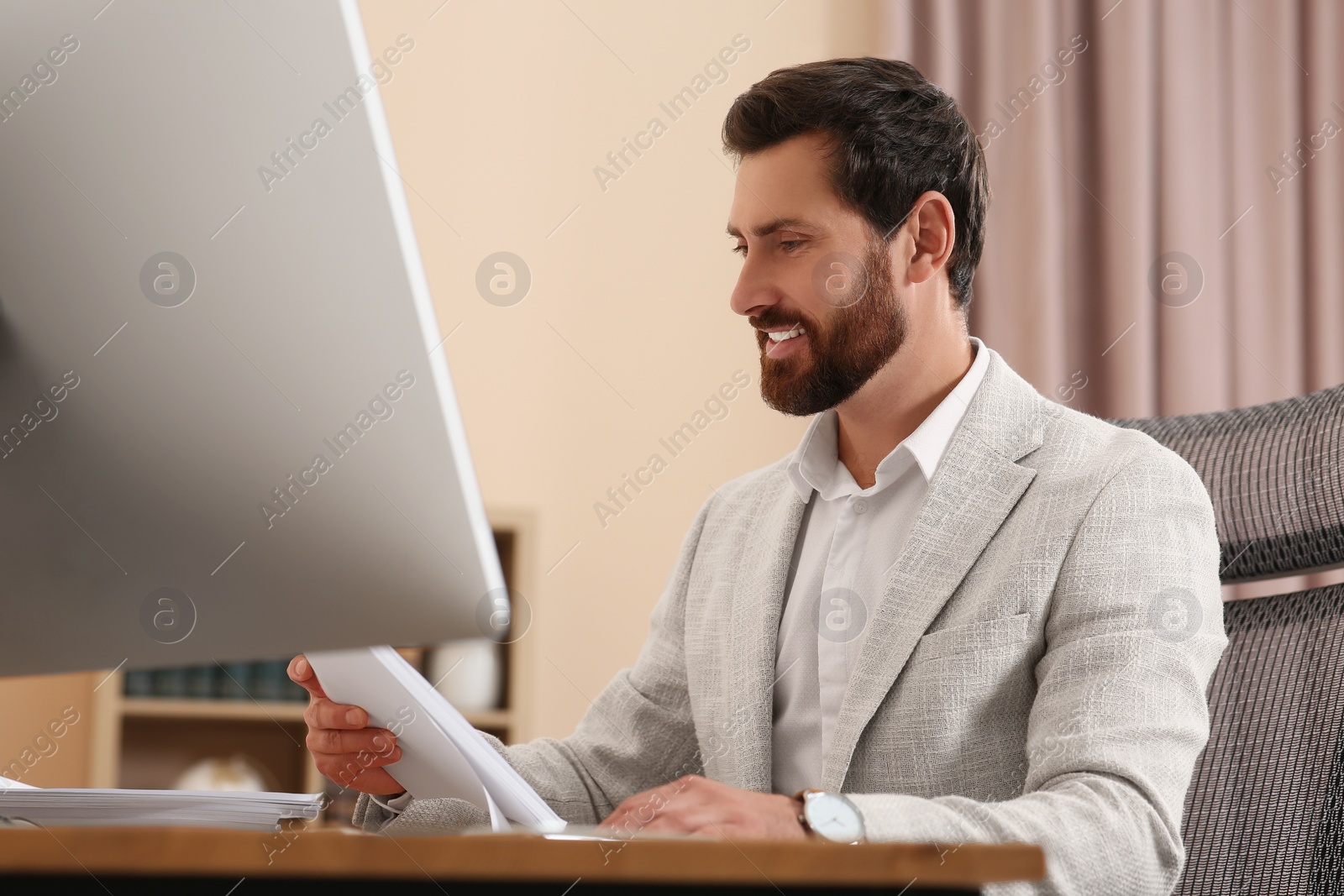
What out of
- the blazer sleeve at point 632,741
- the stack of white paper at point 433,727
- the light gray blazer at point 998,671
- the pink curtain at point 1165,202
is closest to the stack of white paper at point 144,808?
the stack of white paper at point 433,727

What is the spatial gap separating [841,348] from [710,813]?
86 centimetres

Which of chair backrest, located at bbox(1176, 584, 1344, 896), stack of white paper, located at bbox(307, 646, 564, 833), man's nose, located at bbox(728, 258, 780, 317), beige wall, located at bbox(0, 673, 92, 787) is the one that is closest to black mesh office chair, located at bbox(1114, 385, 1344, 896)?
chair backrest, located at bbox(1176, 584, 1344, 896)

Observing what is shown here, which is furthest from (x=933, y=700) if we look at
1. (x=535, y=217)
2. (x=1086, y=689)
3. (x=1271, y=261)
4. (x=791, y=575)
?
(x=535, y=217)

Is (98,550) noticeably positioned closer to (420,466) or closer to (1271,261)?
(420,466)

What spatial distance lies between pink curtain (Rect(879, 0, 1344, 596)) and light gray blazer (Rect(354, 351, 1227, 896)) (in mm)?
1141

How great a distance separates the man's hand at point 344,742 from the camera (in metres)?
0.76

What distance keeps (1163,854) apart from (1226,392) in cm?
170

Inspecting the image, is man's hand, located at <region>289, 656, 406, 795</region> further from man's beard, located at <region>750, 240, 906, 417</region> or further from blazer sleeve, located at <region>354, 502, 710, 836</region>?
man's beard, located at <region>750, 240, 906, 417</region>

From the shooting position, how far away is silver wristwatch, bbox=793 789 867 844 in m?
0.64

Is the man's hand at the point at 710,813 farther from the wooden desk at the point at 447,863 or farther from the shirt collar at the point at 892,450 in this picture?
the shirt collar at the point at 892,450

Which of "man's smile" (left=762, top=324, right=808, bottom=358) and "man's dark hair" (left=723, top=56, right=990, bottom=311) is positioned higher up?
"man's dark hair" (left=723, top=56, right=990, bottom=311)

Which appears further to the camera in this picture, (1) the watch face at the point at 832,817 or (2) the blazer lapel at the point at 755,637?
(2) the blazer lapel at the point at 755,637

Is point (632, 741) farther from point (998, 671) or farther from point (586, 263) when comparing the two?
point (586, 263)

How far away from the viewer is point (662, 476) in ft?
8.87
